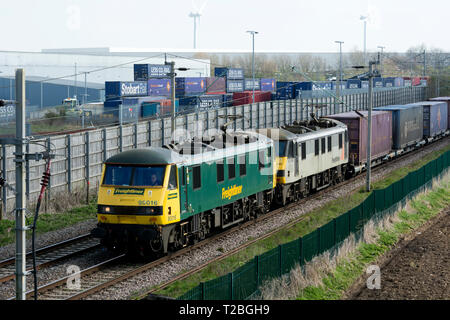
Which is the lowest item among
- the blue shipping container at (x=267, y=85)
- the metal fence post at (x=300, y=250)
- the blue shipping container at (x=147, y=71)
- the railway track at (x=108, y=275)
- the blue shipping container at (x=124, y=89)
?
the railway track at (x=108, y=275)

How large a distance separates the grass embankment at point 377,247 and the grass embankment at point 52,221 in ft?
35.4

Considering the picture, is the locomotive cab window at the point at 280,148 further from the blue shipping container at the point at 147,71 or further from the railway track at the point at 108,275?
Answer: the blue shipping container at the point at 147,71

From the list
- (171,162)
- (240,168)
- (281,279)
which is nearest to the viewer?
(281,279)

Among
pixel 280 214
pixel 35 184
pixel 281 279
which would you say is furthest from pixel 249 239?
pixel 35 184

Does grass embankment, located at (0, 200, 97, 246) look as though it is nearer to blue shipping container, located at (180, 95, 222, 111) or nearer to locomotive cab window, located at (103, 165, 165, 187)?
locomotive cab window, located at (103, 165, 165, 187)

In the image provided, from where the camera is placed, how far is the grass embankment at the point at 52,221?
23578 millimetres

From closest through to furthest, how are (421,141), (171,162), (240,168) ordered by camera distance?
(171,162), (240,168), (421,141)

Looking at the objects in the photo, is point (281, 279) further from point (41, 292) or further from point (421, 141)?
point (421, 141)

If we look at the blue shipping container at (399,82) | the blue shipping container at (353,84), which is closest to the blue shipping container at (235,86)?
the blue shipping container at (353,84)

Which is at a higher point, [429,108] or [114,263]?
[429,108]

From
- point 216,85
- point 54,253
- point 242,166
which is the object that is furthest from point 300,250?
point 216,85

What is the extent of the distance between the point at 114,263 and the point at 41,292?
10.6ft

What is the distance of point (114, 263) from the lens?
1983 centimetres

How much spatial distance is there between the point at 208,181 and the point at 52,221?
7503 mm
